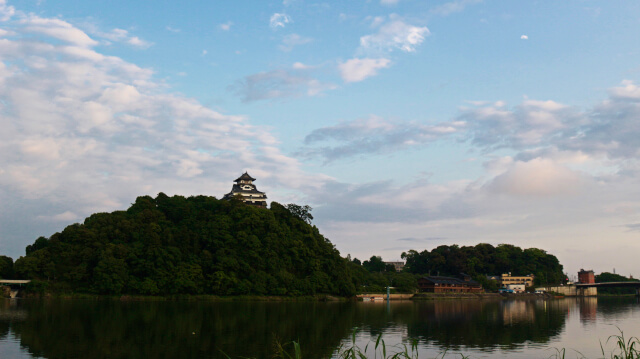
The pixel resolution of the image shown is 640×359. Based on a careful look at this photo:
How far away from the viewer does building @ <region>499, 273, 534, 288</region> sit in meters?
137

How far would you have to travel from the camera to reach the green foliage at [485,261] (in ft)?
446

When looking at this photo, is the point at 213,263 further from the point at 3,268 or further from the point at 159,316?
the point at 159,316

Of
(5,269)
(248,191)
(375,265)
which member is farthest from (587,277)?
(5,269)

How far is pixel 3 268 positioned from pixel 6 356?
58.3 metres

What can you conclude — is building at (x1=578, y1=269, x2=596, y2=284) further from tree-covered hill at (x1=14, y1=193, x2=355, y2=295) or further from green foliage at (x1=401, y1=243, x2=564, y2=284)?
tree-covered hill at (x1=14, y1=193, x2=355, y2=295)

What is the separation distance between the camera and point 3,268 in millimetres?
69062

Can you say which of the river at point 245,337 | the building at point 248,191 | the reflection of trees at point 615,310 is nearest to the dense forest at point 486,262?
the reflection of trees at point 615,310

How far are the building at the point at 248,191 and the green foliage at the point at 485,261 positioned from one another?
178ft

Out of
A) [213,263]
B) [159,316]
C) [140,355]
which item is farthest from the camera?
[213,263]

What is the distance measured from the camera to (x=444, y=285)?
114 metres

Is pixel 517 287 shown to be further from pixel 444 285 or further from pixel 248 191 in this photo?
pixel 248 191

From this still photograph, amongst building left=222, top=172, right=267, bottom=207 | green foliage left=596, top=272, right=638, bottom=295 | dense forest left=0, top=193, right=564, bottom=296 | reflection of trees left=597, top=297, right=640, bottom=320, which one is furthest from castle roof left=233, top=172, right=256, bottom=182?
green foliage left=596, top=272, right=638, bottom=295

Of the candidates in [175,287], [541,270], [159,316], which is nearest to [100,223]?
[175,287]

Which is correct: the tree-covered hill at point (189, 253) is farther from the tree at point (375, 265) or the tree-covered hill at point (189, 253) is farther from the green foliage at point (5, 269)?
the tree at point (375, 265)
